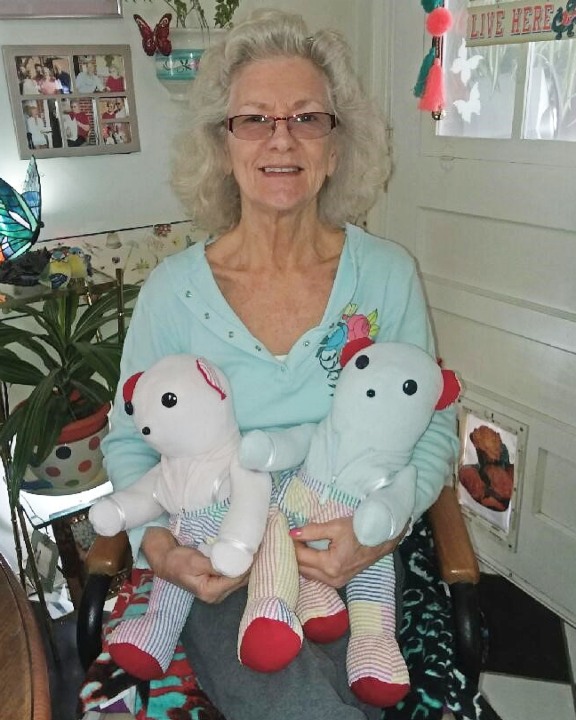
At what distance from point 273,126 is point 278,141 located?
0.04 m

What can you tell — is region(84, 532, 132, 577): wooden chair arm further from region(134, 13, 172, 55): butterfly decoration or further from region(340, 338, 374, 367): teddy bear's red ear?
region(134, 13, 172, 55): butterfly decoration

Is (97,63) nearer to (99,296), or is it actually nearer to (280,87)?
(99,296)

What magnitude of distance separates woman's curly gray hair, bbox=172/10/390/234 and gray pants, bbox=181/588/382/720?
82cm

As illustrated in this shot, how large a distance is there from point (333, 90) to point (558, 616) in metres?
1.64

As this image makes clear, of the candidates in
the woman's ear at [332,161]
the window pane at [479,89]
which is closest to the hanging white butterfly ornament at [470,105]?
the window pane at [479,89]

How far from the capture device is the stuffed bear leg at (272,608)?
905 millimetres

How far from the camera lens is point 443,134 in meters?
1.98

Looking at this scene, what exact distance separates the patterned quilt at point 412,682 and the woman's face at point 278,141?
76 cm

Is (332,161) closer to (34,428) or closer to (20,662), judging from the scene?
(34,428)

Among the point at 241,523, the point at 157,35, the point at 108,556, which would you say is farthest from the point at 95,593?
the point at 157,35

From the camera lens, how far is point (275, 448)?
1.08m

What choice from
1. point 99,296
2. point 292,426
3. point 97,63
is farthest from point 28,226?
point 292,426

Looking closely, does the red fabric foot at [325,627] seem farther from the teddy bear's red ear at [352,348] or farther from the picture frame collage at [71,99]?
the picture frame collage at [71,99]

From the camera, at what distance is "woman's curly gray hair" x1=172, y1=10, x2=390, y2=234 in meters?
1.25
